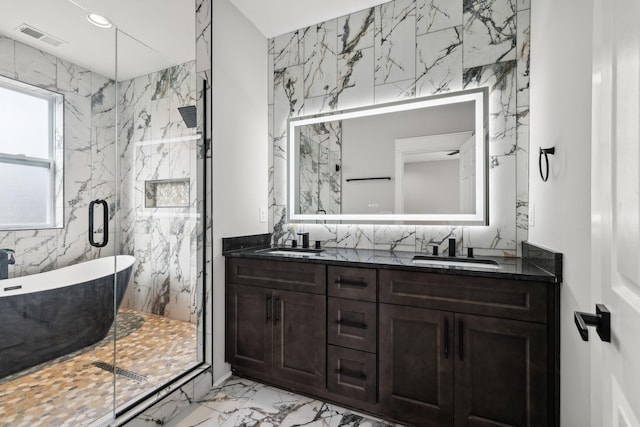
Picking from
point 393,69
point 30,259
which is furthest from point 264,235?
point 393,69

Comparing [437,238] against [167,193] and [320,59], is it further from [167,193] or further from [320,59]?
[167,193]

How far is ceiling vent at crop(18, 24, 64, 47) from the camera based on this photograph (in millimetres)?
1467

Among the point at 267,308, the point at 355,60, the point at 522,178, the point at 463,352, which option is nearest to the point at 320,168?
the point at 355,60

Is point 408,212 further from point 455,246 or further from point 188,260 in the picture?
point 188,260

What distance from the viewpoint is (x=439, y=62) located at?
2203 mm

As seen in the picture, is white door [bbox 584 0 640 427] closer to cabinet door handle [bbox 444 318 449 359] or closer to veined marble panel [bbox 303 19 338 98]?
cabinet door handle [bbox 444 318 449 359]

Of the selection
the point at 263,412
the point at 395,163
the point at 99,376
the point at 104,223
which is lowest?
the point at 263,412

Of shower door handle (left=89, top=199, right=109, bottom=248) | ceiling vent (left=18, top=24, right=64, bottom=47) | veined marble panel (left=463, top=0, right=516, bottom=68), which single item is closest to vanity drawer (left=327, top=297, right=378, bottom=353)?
shower door handle (left=89, top=199, right=109, bottom=248)

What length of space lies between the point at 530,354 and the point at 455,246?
840 mm

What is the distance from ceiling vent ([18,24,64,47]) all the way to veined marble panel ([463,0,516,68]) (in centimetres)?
260

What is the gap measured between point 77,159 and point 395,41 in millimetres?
2379

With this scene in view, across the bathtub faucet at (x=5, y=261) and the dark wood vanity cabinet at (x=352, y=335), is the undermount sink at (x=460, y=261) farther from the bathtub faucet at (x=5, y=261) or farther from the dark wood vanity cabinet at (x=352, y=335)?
the bathtub faucet at (x=5, y=261)

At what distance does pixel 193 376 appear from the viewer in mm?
1973

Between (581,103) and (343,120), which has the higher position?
(343,120)
